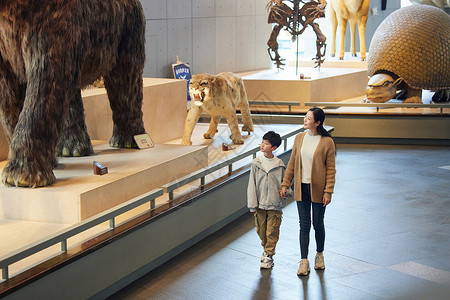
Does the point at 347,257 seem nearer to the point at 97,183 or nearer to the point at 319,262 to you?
the point at 319,262

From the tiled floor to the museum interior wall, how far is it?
17.1ft

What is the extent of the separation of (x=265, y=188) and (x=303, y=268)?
663 mm

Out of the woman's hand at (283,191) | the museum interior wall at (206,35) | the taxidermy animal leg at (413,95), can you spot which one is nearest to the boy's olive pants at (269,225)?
the woman's hand at (283,191)

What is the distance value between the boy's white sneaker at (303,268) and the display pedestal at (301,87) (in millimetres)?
5764

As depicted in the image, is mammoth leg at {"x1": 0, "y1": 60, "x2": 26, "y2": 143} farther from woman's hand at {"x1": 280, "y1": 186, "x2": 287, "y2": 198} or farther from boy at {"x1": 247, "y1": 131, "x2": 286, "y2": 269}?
woman's hand at {"x1": 280, "y1": 186, "x2": 287, "y2": 198}

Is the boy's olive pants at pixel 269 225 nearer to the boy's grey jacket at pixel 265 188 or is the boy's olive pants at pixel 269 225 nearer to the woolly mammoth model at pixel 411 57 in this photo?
the boy's grey jacket at pixel 265 188

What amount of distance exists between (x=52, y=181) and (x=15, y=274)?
1.07 m

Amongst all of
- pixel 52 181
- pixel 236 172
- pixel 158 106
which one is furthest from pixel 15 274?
pixel 158 106

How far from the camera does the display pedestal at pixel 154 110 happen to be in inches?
265

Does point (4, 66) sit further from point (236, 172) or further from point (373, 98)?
point (373, 98)

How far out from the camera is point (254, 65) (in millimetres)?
15453

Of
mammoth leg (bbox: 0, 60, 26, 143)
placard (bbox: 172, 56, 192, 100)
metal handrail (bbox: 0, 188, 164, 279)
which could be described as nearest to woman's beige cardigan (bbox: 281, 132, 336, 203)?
metal handrail (bbox: 0, 188, 164, 279)

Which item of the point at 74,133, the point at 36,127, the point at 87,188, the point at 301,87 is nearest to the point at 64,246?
the point at 87,188

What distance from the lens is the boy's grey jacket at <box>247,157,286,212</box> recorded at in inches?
192
